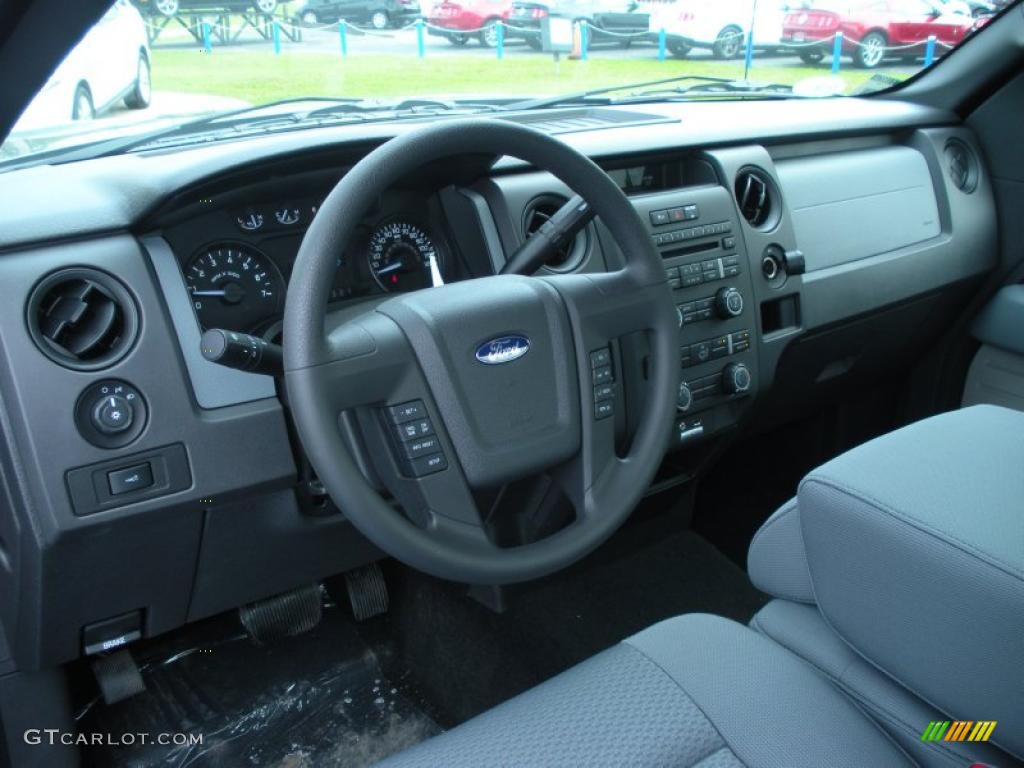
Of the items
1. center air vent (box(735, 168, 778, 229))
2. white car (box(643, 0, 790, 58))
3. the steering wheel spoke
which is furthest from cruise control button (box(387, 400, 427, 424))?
white car (box(643, 0, 790, 58))

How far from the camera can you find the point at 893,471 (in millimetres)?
1178

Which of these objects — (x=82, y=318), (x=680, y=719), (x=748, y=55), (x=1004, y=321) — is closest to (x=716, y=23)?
(x=748, y=55)

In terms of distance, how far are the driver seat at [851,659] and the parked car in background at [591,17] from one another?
4.67 ft

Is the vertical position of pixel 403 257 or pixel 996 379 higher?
pixel 403 257

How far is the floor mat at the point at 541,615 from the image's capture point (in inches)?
85.7

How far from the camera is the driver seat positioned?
39.5 inches

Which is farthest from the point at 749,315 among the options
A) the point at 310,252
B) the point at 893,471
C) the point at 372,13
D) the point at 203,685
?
the point at 203,685

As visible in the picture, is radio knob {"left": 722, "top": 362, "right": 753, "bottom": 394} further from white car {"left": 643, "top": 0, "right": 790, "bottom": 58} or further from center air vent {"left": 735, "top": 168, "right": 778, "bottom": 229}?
white car {"left": 643, "top": 0, "right": 790, "bottom": 58}

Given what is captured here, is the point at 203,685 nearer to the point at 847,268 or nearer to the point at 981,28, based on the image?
the point at 847,268

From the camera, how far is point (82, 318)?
1380 millimetres

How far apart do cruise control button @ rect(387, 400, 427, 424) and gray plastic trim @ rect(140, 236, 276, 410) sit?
13.9 inches

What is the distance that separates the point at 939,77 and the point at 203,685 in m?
2.60

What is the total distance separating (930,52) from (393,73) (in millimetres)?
1662

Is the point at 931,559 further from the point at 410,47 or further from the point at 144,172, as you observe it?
the point at 410,47
